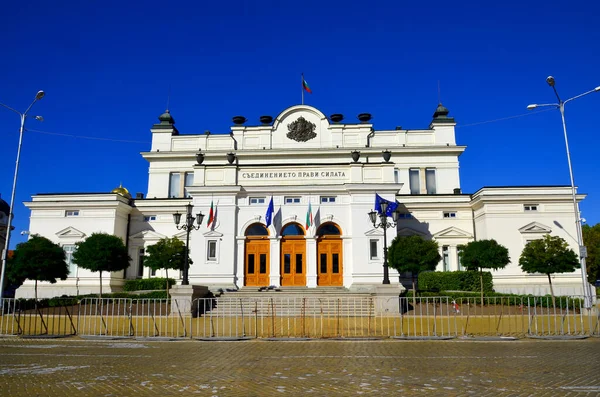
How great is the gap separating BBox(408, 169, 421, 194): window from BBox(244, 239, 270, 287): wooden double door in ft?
57.3

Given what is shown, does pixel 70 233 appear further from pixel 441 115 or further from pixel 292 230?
pixel 441 115

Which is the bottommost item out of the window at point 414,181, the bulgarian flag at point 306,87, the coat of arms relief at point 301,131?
the window at point 414,181

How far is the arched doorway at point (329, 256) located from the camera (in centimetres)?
3177

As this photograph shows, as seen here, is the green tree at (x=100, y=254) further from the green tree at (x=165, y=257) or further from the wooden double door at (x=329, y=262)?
the wooden double door at (x=329, y=262)

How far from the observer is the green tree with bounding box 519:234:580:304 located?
27031 mm

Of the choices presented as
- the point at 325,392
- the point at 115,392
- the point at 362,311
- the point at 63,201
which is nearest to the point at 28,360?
the point at 115,392

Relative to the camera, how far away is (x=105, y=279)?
3556 centimetres

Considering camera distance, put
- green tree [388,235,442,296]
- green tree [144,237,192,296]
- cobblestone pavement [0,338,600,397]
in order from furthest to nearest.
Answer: green tree [144,237,192,296], green tree [388,235,442,296], cobblestone pavement [0,338,600,397]

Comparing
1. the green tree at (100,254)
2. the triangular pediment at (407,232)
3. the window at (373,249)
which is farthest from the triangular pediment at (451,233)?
the green tree at (100,254)

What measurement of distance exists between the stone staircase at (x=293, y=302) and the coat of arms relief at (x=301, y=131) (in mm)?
18297

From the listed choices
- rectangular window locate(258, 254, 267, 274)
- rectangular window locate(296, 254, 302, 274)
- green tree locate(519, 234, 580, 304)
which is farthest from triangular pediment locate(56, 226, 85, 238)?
green tree locate(519, 234, 580, 304)

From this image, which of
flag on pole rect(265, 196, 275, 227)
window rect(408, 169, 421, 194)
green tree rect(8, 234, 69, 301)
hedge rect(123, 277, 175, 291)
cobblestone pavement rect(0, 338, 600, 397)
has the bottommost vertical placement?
cobblestone pavement rect(0, 338, 600, 397)

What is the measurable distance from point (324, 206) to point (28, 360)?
2270 cm

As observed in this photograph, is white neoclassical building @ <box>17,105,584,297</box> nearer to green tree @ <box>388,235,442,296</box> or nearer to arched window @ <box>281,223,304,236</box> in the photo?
arched window @ <box>281,223,304,236</box>
